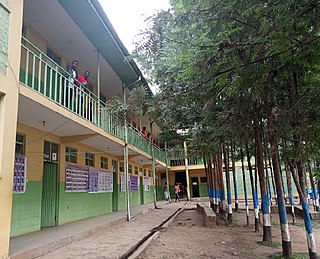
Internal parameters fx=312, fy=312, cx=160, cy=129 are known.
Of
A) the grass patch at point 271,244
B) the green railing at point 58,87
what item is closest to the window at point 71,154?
the green railing at point 58,87

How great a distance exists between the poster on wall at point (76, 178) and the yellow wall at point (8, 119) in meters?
5.75

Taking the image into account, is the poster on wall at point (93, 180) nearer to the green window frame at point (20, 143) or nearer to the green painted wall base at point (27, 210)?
the green painted wall base at point (27, 210)

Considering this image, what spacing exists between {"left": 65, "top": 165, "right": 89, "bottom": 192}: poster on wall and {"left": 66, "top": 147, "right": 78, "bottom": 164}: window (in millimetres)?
259

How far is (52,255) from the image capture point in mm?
6668

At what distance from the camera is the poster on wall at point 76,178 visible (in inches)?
456

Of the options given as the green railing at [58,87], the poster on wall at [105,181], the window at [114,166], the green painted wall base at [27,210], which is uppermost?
the green railing at [58,87]

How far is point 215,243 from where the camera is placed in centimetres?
917

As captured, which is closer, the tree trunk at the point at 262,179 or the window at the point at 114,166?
the tree trunk at the point at 262,179

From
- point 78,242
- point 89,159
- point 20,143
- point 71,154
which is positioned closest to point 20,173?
point 20,143

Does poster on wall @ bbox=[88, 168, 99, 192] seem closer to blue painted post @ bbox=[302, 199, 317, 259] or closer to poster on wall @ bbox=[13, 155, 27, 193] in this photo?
poster on wall @ bbox=[13, 155, 27, 193]

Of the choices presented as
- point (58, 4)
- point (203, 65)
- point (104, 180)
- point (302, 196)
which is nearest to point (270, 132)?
point (302, 196)

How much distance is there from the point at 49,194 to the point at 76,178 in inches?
73.1

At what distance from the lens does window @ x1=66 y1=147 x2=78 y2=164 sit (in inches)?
462

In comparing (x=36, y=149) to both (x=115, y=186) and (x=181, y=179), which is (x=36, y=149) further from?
(x=181, y=179)
